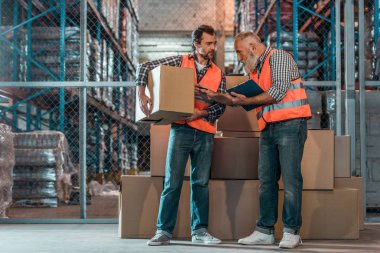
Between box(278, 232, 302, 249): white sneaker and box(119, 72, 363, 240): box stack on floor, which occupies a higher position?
box(119, 72, 363, 240): box stack on floor

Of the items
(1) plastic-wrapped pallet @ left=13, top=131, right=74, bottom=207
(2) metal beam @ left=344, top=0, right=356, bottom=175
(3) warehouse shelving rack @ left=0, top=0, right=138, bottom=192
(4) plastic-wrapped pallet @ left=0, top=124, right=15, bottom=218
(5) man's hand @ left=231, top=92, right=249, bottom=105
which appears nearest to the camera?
(5) man's hand @ left=231, top=92, right=249, bottom=105

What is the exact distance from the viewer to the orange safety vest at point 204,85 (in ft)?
14.8

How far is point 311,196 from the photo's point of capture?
491cm

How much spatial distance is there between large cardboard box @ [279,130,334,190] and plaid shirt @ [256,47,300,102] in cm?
71

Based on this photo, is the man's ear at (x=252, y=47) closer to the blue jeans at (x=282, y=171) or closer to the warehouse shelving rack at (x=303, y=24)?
the blue jeans at (x=282, y=171)

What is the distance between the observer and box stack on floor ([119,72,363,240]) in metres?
4.87

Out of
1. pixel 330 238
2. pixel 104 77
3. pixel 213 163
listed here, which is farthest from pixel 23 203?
pixel 330 238

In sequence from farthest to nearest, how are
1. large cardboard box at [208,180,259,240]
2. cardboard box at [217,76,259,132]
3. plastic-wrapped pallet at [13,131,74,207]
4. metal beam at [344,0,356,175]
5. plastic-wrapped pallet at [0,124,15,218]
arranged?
1. plastic-wrapped pallet at [13,131,74,207]
2. plastic-wrapped pallet at [0,124,15,218]
3. metal beam at [344,0,356,175]
4. cardboard box at [217,76,259,132]
5. large cardboard box at [208,180,259,240]

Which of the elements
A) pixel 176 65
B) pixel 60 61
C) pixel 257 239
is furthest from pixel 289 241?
pixel 60 61

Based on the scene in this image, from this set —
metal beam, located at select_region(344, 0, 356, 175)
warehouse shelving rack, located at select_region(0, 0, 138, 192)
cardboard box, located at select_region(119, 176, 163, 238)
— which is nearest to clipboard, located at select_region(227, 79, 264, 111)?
cardboard box, located at select_region(119, 176, 163, 238)

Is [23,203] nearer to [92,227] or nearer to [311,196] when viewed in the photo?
[92,227]

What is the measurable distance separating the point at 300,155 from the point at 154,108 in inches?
43.6

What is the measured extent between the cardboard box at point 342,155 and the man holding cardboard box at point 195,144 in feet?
4.04

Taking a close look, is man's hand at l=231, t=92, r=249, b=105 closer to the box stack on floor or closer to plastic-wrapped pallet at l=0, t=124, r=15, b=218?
the box stack on floor
